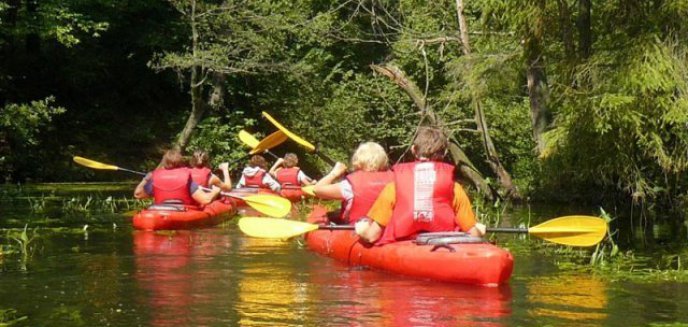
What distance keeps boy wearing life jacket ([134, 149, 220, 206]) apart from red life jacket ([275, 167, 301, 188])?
4.89 metres

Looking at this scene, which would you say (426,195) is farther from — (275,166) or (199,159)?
(275,166)

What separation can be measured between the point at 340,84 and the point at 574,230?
60.1 feet

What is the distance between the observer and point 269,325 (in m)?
6.69

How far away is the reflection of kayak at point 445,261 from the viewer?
8094 mm

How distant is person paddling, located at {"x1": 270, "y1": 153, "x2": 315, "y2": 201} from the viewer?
728 inches

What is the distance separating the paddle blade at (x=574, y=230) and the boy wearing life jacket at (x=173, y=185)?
576 cm

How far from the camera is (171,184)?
44.1 ft

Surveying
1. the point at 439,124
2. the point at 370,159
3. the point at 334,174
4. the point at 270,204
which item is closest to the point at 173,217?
the point at 270,204

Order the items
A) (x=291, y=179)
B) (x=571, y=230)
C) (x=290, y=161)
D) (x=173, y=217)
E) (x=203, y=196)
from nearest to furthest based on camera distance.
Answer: (x=571, y=230) → (x=173, y=217) → (x=203, y=196) → (x=291, y=179) → (x=290, y=161)

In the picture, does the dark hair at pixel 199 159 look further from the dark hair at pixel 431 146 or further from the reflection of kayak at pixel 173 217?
the dark hair at pixel 431 146

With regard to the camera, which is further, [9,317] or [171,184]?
[171,184]

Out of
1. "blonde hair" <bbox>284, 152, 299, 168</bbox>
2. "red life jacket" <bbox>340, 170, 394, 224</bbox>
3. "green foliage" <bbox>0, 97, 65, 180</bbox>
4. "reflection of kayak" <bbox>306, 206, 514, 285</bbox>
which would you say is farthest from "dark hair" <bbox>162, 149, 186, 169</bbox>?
"green foliage" <bbox>0, 97, 65, 180</bbox>

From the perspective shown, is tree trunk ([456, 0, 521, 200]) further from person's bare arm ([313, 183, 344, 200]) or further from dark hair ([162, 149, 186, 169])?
person's bare arm ([313, 183, 344, 200])

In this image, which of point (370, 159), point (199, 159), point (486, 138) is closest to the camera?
point (370, 159)
